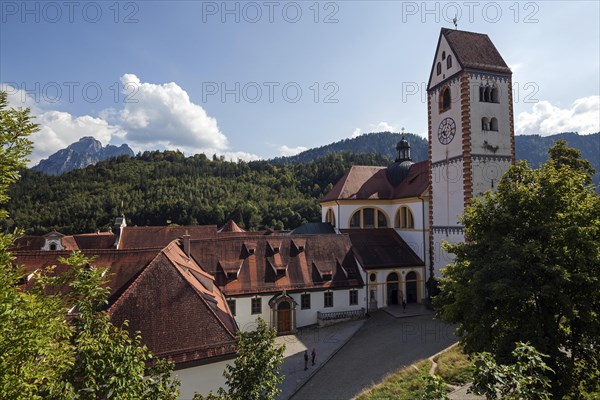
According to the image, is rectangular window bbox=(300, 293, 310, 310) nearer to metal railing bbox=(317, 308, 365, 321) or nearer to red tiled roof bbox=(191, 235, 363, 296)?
red tiled roof bbox=(191, 235, 363, 296)

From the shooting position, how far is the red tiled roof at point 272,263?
2498 cm

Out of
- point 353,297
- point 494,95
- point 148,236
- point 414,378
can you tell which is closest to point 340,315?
point 353,297

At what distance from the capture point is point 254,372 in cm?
690

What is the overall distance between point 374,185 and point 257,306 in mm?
18447

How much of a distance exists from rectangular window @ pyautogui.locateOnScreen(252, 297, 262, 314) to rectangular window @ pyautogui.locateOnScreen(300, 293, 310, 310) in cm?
291

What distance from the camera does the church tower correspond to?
2666cm

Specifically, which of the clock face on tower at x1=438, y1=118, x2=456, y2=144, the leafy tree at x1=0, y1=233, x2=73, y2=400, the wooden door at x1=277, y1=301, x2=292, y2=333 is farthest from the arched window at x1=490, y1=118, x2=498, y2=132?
the leafy tree at x1=0, y1=233, x2=73, y2=400

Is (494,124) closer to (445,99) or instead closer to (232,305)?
(445,99)

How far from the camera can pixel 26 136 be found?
5.24 m

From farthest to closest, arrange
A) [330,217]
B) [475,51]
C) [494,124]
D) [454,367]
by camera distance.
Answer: [330,217] < [475,51] < [494,124] < [454,367]

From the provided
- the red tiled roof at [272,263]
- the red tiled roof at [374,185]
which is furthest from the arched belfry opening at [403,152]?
the red tiled roof at [272,263]

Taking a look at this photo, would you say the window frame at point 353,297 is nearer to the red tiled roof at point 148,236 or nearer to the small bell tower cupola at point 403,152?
the small bell tower cupola at point 403,152

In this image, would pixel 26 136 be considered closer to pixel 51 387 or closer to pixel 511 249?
pixel 51 387

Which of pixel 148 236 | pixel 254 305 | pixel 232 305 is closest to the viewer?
pixel 232 305
